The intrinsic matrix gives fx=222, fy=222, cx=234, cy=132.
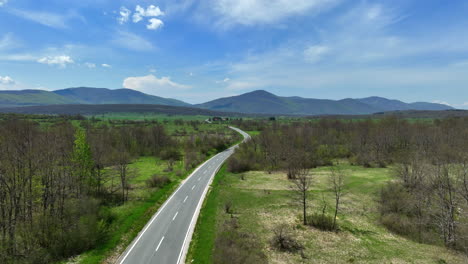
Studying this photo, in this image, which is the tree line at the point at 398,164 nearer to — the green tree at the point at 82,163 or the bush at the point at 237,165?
the bush at the point at 237,165

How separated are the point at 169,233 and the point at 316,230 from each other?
19.7 m

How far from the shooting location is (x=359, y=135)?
323ft

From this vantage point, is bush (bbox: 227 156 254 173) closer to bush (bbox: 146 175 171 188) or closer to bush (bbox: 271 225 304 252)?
bush (bbox: 146 175 171 188)

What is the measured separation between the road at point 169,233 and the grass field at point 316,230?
142cm

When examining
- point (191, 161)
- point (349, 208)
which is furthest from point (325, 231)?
point (191, 161)

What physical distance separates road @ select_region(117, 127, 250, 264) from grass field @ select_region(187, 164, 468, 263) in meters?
1.42

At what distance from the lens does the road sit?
76.3ft

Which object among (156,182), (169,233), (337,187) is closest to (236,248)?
(169,233)

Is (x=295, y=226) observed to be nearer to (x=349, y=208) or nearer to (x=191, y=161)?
(x=349, y=208)

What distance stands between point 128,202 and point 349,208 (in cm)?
3916

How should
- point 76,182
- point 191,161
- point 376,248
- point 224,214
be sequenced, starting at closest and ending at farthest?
point 376,248
point 224,214
point 76,182
point 191,161

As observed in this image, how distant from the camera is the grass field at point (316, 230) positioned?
23712mm

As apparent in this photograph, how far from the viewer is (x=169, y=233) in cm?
2823

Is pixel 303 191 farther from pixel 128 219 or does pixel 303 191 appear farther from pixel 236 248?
pixel 128 219
